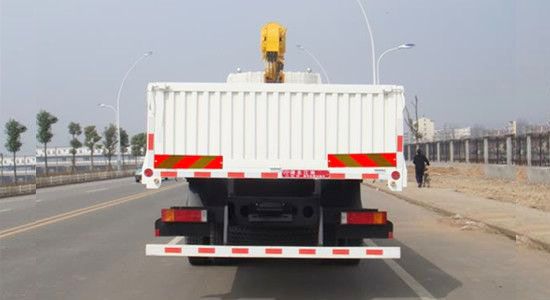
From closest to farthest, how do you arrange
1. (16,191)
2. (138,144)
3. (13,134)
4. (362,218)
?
(362,218), (16,191), (13,134), (138,144)

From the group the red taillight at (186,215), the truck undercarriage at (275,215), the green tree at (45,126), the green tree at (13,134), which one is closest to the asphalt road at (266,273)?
the truck undercarriage at (275,215)

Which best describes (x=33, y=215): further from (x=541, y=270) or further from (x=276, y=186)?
(x=541, y=270)

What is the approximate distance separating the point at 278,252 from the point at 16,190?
29.5 meters

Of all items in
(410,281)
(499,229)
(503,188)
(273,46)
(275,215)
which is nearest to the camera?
(275,215)

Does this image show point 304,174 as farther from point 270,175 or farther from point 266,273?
point 266,273

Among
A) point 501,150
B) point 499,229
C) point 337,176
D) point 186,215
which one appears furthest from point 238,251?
point 501,150

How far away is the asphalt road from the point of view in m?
7.31

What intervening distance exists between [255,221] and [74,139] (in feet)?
198

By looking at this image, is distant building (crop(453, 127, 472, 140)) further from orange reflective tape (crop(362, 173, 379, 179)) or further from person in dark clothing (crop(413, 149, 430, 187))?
orange reflective tape (crop(362, 173, 379, 179))

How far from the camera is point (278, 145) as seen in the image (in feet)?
21.8

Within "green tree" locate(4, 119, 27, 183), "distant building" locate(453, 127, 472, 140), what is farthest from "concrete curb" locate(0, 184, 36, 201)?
"distant building" locate(453, 127, 472, 140)

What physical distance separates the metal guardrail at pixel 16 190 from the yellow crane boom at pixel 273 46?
21.3m

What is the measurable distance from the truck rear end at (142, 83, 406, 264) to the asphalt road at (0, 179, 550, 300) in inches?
34.0

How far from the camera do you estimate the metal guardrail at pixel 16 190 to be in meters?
30.9
